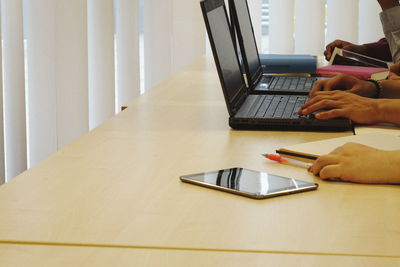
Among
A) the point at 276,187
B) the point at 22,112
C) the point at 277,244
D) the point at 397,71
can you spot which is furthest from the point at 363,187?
the point at 22,112

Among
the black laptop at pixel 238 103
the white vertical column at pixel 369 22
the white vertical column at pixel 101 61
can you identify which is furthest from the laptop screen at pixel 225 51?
the white vertical column at pixel 369 22

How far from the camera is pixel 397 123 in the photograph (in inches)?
60.7

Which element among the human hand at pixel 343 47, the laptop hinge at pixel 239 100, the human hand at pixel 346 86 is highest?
the human hand at pixel 343 47

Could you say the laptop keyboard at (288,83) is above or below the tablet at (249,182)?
above

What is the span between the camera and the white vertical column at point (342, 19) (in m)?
3.52

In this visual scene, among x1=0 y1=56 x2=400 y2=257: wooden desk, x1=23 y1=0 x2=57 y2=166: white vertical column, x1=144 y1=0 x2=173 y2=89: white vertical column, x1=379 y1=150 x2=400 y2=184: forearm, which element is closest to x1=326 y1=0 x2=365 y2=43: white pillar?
x1=144 y1=0 x2=173 y2=89: white vertical column

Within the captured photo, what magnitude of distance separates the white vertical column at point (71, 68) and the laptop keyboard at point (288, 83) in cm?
94

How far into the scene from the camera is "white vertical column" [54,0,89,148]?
9.31 feet

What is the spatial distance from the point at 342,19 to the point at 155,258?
114 inches

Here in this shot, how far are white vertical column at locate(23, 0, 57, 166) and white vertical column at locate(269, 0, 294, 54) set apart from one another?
1.21 meters

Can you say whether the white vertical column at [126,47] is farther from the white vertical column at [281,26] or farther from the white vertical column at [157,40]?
the white vertical column at [281,26]

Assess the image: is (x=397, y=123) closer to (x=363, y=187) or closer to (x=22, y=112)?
(x=363, y=187)

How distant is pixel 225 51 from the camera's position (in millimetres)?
1622

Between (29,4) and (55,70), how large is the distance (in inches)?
10.7
